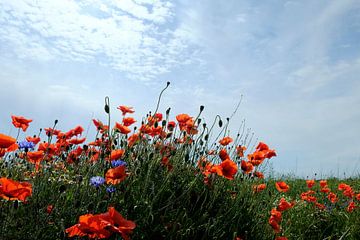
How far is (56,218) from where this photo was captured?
2.83 m

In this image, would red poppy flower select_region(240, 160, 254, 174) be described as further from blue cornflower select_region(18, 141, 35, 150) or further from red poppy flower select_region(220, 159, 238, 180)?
blue cornflower select_region(18, 141, 35, 150)

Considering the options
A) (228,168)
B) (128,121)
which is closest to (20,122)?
(128,121)

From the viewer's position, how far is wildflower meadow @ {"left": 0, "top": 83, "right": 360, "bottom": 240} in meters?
2.62

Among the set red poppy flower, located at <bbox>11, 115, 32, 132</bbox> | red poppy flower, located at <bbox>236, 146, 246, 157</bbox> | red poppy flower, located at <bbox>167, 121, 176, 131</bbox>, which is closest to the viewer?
red poppy flower, located at <bbox>11, 115, 32, 132</bbox>

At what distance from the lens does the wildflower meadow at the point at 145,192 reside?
262 cm

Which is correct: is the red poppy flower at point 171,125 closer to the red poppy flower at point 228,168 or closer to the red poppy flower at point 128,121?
the red poppy flower at point 128,121

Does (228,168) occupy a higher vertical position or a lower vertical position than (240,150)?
lower

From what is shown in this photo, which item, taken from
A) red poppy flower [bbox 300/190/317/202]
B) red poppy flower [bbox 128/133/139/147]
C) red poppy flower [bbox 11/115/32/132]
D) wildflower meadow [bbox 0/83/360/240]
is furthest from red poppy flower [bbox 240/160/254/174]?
red poppy flower [bbox 300/190/317/202]

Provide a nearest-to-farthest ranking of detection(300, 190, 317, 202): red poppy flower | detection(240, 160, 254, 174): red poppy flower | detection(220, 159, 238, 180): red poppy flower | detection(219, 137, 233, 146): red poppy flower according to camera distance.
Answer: detection(220, 159, 238, 180): red poppy flower
detection(240, 160, 254, 174): red poppy flower
detection(219, 137, 233, 146): red poppy flower
detection(300, 190, 317, 202): red poppy flower

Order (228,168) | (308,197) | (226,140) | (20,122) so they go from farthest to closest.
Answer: (308,197) < (226,140) < (20,122) < (228,168)

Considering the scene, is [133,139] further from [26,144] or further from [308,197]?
[308,197]

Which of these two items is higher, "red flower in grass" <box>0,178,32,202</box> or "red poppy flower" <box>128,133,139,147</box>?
"red poppy flower" <box>128,133,139,147</box>

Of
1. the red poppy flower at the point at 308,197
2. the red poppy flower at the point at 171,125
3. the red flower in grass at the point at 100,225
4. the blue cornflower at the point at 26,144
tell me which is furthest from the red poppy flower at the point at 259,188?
the red flower in grass at the point at 100,225

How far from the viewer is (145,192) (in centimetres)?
316
